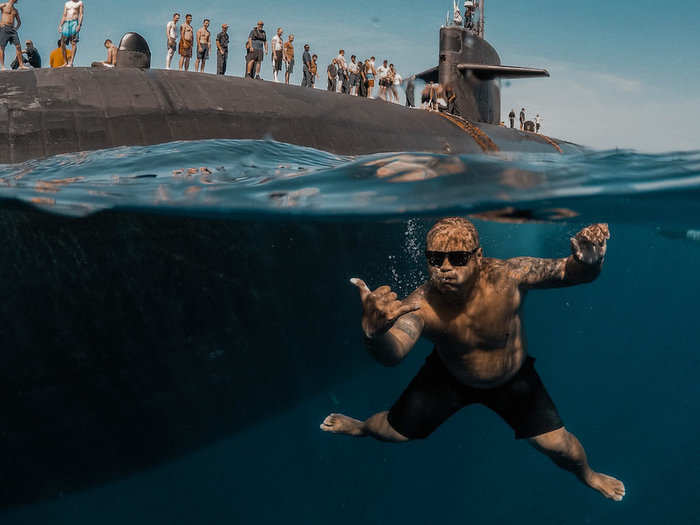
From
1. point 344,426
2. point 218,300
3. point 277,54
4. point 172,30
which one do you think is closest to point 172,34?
point 172,30

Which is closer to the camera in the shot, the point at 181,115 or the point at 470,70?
the point at 181,115

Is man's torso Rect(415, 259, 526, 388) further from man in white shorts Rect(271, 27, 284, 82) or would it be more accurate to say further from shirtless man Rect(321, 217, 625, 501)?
man in white shorts Rect(271, 27, 284, 82)

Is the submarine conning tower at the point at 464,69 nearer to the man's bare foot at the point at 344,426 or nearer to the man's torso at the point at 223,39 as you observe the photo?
the man's torso at the point at 223,39

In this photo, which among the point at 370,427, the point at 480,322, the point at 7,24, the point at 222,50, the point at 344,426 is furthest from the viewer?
the point at 222,50

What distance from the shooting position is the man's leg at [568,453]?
4.86 metres

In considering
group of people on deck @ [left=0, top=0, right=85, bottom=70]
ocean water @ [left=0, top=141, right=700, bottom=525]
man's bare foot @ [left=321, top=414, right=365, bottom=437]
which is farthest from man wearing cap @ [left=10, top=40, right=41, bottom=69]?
man's bare foot @ [left=321, top=414, right=365, bottom=437]

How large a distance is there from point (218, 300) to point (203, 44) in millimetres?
8073

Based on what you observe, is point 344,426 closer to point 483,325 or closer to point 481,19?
point 483,325

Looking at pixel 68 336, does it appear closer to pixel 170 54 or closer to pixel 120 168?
pixel 120 168

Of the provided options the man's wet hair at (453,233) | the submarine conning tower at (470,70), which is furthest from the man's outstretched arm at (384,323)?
the submarine conning tower at (470,70)

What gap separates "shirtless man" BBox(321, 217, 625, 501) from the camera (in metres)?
3.84

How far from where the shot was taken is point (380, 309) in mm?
3217

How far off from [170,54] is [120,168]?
24.8 feet

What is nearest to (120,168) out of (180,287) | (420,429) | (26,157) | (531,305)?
(180,287)
